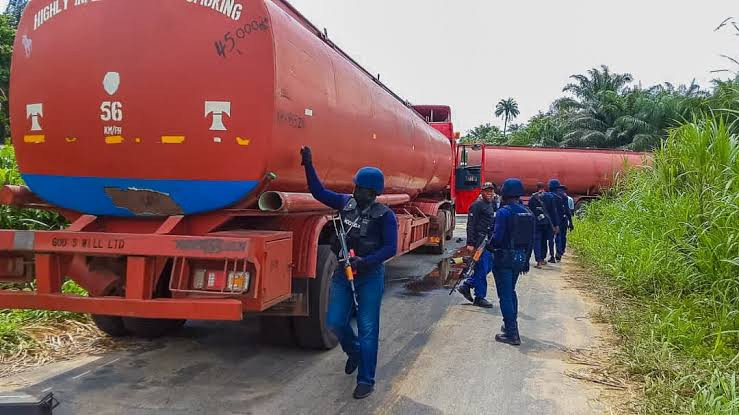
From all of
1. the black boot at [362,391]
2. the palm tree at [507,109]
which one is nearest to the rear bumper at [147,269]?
the black boot at [362,391]

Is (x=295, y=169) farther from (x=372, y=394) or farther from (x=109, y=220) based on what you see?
(x=372, y=394)

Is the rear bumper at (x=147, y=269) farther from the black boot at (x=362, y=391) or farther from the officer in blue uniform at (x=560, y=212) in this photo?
the officer in blue uniform at (x=560, y=212)

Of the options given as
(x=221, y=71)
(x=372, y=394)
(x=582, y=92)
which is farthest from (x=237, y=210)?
(x=582, y=92)

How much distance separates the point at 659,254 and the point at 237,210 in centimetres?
570

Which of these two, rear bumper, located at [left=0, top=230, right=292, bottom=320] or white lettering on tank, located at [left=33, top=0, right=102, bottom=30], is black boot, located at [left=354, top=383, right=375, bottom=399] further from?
white lettering on tank, located at [left=33, top=0, right=102, bottom=30]

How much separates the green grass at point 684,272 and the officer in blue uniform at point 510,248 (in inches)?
42.8

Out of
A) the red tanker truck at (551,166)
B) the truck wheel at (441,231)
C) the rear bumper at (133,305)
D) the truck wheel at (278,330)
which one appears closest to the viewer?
the rear bumper at (133,305)

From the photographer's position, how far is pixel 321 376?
15.5 feet

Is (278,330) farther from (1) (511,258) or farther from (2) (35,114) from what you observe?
(2) (35,114)

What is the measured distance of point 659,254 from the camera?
7.45m

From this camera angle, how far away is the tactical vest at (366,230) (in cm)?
429

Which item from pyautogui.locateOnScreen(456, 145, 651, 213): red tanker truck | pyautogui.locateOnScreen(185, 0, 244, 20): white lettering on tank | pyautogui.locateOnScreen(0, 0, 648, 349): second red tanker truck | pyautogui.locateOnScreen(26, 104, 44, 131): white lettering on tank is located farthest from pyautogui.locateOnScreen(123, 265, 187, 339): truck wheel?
pyautogui.locateOnScreen(456, 145, 651, 213): red tanker truck

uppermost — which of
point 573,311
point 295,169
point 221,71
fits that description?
point 221,71

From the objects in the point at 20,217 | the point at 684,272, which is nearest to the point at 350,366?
the point at 684,272
